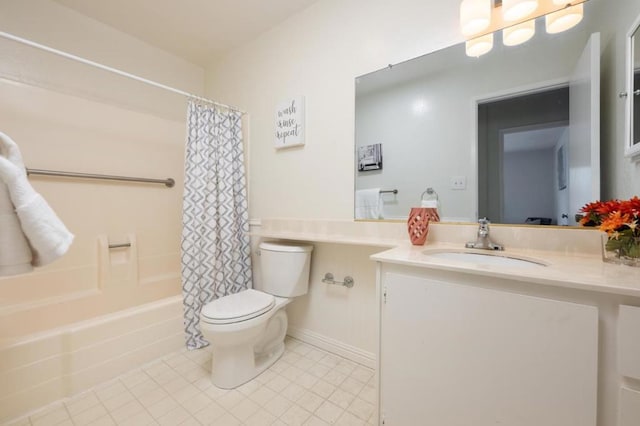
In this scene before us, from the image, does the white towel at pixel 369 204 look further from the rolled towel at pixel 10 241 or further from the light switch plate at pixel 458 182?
the rolled towel at pixel 10 241

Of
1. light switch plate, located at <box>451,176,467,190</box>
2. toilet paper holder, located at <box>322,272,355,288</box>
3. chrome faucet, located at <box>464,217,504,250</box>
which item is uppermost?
light switch plate, located at <box>451,176,467,190</box>

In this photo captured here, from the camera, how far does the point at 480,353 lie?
2.52 feet

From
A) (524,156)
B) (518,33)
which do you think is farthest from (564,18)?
(524,156)

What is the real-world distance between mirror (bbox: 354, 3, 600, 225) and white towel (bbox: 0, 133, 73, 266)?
4.17 feet

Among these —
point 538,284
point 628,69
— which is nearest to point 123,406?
point 538,284

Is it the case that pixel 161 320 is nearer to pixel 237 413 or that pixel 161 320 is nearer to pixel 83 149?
pixel 237 413

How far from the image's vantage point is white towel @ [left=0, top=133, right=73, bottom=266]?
591mm

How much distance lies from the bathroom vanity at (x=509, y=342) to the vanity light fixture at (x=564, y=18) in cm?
91

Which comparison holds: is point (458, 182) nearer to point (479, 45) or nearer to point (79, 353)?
point (479, 45)

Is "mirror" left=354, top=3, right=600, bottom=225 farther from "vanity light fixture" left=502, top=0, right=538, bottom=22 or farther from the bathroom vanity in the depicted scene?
the bathroom vanity

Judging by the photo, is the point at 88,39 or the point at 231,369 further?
the point at 88,39

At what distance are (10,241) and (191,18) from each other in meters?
1.93

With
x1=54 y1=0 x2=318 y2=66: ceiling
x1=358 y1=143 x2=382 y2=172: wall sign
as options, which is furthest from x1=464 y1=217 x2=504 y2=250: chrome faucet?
x1=54 y1=0 x2=318 y2=66: ceiling

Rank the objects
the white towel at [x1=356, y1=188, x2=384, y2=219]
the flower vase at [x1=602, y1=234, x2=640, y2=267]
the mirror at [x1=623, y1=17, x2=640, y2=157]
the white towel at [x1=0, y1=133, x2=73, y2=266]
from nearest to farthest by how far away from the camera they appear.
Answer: the white towel at [x1=0, y1=133, x2=73, y2=266] → the flower vase at [x1=602, y1=234, x2=640, y2=267] → the mirror at [x1=623, y1=17, x2=640, y2=157] → the white towel at [x1=356, y1=188, x2=384, y2=219]
